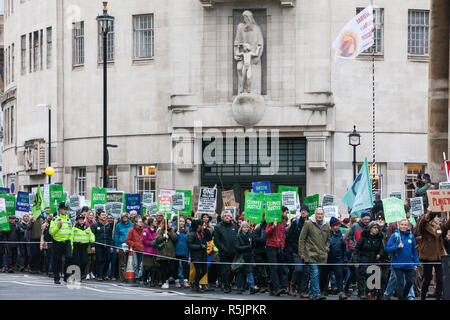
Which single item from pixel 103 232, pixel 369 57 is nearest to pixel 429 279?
pixel 103 232

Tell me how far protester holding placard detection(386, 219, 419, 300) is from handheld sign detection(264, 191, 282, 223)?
3093 millimetres

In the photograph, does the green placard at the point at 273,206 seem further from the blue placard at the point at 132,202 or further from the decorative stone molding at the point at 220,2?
the decorative stone molding at the point at 220,2

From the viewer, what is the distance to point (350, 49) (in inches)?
1288

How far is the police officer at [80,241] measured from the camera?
26484 mm

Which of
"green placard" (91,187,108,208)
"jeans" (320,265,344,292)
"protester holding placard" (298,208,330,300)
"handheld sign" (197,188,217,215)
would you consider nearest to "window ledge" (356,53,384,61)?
"green placard" (91,187,108,208)

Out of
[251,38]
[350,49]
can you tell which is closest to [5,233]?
[350,49]

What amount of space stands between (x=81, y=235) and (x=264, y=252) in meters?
4.92

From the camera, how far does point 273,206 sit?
23453mm

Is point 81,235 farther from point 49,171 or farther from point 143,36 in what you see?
point 143,36

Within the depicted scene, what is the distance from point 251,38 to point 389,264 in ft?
78.0

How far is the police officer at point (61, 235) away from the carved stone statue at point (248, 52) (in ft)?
64.5

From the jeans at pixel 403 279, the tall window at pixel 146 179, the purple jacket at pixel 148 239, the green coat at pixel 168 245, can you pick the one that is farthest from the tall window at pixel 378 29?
the jeans at pixel 403 279

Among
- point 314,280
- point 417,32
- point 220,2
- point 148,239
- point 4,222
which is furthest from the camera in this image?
point 417,32
